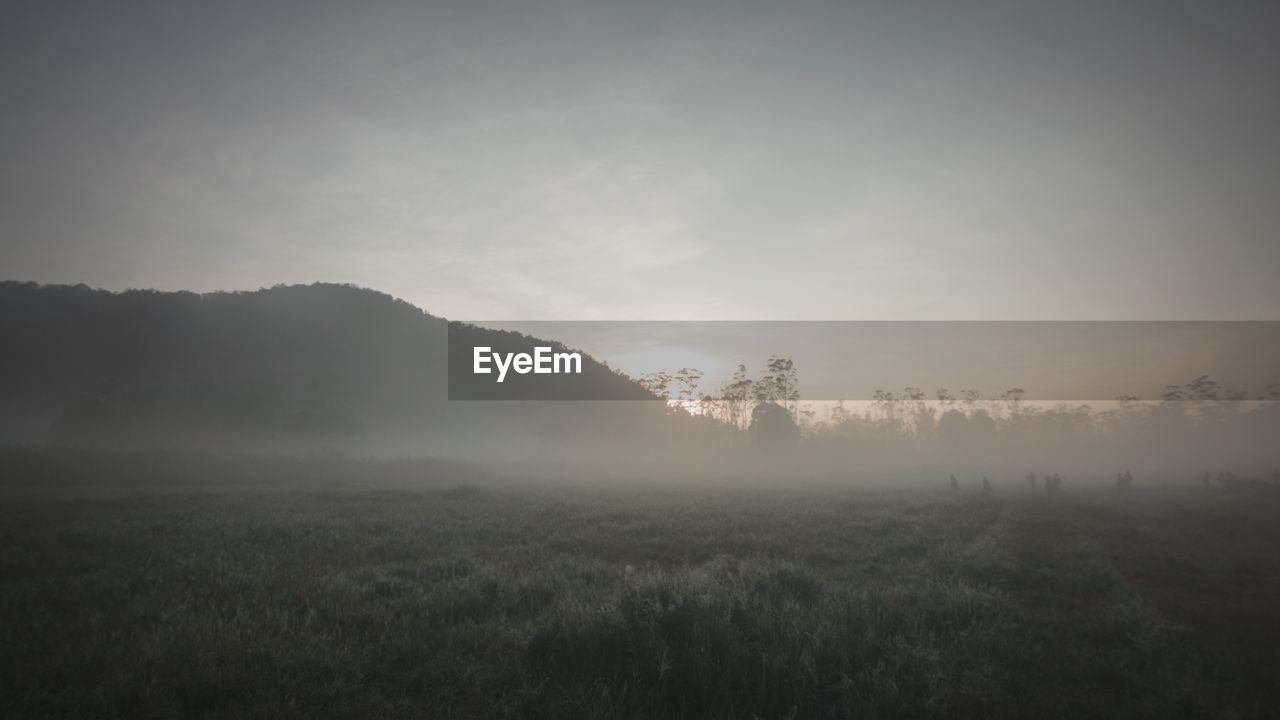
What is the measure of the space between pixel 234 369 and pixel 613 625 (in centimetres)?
10684

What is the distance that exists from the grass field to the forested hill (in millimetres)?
52893

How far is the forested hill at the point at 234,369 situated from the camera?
198 feet

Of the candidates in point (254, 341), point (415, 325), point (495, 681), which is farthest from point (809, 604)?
point (415, 325)

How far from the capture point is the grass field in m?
5.45

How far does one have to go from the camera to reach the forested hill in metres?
60.5

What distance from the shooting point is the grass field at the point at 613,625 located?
5453mm

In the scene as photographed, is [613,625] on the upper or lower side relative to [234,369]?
lower

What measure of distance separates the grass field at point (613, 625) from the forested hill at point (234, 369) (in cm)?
5289

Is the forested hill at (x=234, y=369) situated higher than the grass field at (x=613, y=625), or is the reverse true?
the forested hill at (x=234, y=369)

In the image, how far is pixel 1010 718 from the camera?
205 inches

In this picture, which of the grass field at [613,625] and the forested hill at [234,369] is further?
the forested hill at [234,369]

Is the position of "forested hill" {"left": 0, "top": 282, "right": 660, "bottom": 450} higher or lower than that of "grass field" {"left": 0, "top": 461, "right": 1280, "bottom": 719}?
higher

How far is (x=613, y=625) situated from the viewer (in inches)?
268

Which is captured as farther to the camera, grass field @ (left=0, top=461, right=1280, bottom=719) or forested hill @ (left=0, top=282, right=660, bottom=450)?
forested hill @ (left=0, top=282, right=660, bottom=450)
